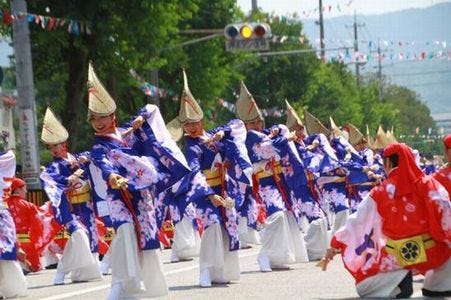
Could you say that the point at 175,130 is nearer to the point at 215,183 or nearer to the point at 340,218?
the point at 340,218

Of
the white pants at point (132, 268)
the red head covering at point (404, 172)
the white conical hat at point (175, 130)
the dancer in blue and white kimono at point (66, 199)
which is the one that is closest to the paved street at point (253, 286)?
the dancer in blue and white kimono at point (66, 199)

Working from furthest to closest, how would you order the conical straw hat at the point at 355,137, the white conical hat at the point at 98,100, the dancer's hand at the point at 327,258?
the conical straw hat at the point at 355,137 < the white conical hat at the point at 98,100 < the dancer's hand at the point at 327,258

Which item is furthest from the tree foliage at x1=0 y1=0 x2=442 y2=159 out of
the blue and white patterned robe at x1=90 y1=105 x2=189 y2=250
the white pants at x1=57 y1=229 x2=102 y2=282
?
the blue and white patterned robe at x1=90 y1=105 x2=189 y2=250

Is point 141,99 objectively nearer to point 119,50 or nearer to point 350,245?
point 119,50

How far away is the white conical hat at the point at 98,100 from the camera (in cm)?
1272

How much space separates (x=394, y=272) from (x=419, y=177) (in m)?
0.85

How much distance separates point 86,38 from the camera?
109ft

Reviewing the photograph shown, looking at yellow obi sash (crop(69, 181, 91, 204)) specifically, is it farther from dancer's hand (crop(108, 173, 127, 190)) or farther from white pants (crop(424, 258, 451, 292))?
white pants (crop(424, 258, 451, 292))

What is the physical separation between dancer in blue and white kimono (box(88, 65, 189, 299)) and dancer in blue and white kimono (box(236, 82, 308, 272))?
388 cm

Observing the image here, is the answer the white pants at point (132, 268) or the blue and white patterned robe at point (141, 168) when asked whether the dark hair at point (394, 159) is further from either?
the white pants at point (132, 268)

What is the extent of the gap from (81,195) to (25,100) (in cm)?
781

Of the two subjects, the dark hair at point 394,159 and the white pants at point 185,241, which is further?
the white pants at point 185,241

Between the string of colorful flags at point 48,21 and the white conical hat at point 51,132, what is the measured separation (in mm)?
8078

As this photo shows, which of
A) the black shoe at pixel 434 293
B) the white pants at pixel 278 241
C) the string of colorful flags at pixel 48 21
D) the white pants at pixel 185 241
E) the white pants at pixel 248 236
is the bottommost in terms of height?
→ the white pants at pixel 248 236
